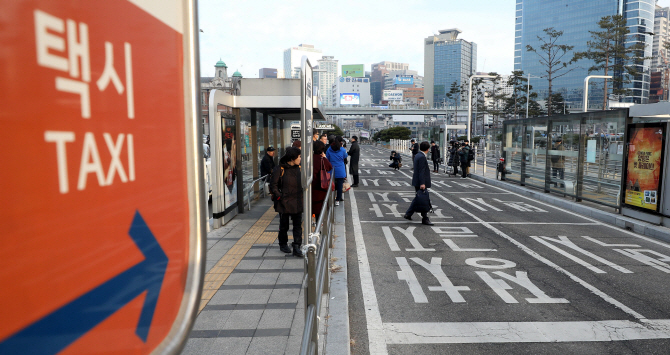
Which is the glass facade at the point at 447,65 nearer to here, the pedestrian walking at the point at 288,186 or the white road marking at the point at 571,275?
the white road marking at the point at 571,275

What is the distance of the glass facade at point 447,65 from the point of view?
619 ft

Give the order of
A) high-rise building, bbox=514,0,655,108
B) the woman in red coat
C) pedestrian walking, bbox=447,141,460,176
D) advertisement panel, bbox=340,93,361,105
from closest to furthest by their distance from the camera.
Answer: the woman in red coat < pedestrian walking, bbox=447,141,460,176 < high-rise building, bbox=514,0,655,108 < advertisement panel, bbox=340,93,361,105

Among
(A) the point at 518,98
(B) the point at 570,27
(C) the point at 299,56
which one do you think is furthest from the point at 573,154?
(B) the point at 570,27

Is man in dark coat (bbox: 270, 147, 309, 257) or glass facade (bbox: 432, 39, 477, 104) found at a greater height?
glass facade (bbox: 432, 39, 477, 104)

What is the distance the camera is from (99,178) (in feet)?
2.07

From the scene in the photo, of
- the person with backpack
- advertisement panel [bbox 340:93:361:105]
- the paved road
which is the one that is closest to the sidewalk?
the paved road

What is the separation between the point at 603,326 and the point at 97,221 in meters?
5.10

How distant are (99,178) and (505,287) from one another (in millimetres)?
5743

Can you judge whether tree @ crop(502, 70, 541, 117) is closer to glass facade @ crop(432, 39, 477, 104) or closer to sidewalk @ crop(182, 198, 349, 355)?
sidewalk @ crop(182, 198, 349, 355)

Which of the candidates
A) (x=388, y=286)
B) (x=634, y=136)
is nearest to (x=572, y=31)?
(x=634, y=136)

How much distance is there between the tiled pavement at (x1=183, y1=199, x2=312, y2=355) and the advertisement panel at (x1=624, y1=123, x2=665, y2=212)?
7.39 m

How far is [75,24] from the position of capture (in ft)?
1.96

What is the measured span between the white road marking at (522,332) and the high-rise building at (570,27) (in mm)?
102349

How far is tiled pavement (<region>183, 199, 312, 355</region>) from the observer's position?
399 cm
